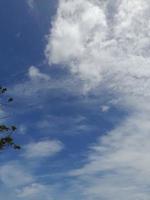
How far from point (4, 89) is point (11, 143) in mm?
6630

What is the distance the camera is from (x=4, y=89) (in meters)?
31.6

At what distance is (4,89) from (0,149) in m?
7.27

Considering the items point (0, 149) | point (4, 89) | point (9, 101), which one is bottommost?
point (0, 149)

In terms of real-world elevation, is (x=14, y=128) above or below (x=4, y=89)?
below

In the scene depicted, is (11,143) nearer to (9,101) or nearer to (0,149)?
(0,149)

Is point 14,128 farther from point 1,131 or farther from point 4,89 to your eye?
point 4,89

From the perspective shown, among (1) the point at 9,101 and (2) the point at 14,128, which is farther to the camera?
(2) the point at 14,128

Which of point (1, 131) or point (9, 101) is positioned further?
point (1, 131)

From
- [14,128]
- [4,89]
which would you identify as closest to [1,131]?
[14,128]

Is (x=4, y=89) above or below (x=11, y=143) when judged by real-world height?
above

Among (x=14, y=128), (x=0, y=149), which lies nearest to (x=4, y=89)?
(x=14, y=128)

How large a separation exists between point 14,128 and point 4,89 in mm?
4701

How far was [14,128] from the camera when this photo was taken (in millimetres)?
33250

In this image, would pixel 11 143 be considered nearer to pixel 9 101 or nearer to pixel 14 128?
pixel 14 128
